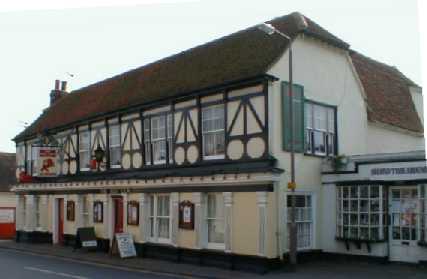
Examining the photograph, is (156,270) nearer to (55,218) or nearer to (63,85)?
(55,218)

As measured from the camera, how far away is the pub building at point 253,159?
16109mm

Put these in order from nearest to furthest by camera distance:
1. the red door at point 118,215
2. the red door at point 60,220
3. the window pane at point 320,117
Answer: the window pane at point 320,117 → the red door at point 118,215 → the red door at point 60,220

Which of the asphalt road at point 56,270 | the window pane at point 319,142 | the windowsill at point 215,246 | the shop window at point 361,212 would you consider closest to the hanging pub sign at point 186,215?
the windowsill at point 215,246

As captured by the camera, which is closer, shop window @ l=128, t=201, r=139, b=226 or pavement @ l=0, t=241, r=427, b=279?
pavement @ l=0, t=241, r=427, b=279

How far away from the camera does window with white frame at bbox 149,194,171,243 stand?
19.8 metres

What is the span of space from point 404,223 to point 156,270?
7495mm

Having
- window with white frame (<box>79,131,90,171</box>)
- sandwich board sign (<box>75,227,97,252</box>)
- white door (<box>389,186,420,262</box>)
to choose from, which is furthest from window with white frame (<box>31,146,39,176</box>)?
white door (<box>389,186,420,262</box>)

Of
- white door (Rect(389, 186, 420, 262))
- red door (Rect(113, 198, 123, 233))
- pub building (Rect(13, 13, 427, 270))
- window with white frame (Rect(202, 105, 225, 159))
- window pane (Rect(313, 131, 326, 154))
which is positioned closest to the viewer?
white door (Rect(389, 186, 420, 262))

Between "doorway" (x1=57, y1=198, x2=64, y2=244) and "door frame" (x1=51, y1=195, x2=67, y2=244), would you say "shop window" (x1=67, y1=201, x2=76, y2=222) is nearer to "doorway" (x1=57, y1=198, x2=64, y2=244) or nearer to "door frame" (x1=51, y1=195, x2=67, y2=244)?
"doorway" (x1=57, y1=198, x2=64, y2=244)

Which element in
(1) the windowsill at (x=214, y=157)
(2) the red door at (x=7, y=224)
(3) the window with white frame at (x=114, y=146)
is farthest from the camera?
(2) the red door at (x=7, y=224)

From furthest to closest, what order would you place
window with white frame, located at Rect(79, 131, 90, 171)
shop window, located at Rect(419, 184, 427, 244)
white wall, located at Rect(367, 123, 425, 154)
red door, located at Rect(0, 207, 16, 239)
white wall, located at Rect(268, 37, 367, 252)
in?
red door, located at Rect(0, 207, 16, 239)
window with white frame, located at Rect(79, 131, 90, 171)
white wall, located at Rect(367, 123, 425, 154)
white wall, located at Rect(268, 37, 367, 252)
shop window, located at Rect(419, 184, 427, 244)

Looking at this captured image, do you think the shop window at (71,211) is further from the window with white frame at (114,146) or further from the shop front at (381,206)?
the shop front at (381,206)

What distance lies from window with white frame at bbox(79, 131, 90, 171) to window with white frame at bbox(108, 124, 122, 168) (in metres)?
1.97

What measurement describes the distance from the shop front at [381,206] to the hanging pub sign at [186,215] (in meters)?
4.33
